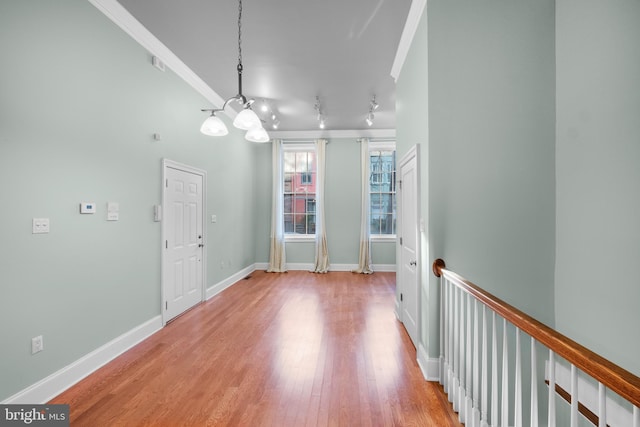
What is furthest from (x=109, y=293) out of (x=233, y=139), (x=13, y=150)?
(x=233, y=139)

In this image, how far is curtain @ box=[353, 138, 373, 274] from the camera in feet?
20.8

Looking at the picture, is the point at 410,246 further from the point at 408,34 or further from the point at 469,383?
the point at 408,34

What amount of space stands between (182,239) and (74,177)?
5.51ft

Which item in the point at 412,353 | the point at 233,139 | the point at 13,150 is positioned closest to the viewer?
the point at 13,150

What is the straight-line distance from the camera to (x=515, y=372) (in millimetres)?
2051

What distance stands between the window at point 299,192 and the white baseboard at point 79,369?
401 centimetres

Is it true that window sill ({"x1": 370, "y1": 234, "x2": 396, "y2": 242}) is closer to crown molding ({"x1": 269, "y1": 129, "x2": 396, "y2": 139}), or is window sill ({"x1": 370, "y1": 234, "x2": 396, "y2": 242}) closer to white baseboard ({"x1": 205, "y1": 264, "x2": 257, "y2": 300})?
crown molding ({"x1": 269, "y1": 129, "x2": 396, "y2": 139})

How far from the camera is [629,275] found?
1.87 m

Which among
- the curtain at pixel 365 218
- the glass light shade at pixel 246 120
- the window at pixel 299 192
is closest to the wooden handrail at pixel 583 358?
the glass light shade at pixel 246 120

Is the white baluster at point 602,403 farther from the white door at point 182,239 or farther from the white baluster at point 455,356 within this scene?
the white door at point 182,239

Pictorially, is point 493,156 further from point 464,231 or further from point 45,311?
point 45,311

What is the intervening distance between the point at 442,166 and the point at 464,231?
0.57m

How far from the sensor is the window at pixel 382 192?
6609mm

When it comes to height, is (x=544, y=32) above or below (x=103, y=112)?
above
